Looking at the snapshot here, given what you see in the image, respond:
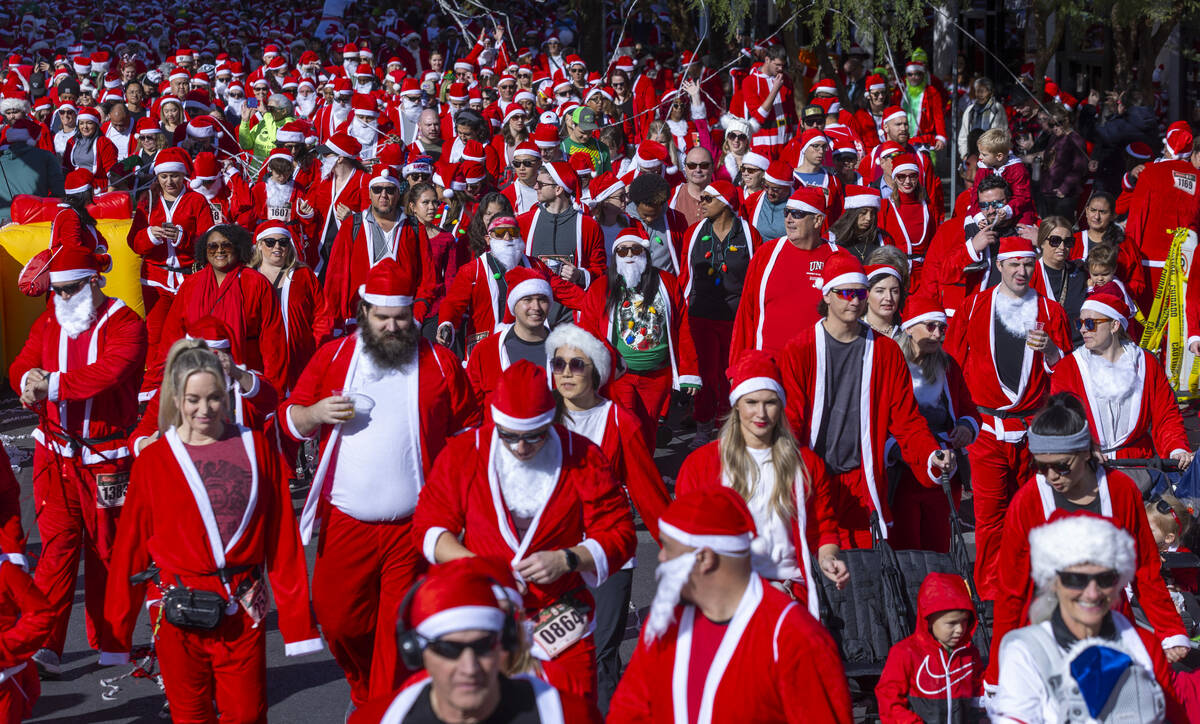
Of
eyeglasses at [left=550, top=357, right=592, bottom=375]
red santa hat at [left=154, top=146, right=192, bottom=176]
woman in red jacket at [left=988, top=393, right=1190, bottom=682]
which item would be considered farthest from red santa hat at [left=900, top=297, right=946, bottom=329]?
red santa hat at [left=154, top=146, right=192, bottom=176]

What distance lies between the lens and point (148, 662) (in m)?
7.28

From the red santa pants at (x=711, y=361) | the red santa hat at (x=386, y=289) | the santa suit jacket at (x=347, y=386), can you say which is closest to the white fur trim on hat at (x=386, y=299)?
the red santa hat at (x=386, y=289)

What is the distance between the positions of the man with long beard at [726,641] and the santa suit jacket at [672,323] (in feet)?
16.5

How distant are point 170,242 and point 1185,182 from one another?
24.2 feet

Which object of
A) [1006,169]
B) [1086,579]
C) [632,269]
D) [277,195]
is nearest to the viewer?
[1086,579]

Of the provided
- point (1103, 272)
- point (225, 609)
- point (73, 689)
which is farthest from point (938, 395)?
point (73, 689)

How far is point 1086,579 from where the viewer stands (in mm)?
4258

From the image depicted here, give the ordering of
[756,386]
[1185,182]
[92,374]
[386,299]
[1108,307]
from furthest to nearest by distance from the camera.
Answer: [1185,182] < [1108,307] < [92,374] < [386,299] < [756,386]

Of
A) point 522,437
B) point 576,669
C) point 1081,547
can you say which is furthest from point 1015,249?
point 1081,547

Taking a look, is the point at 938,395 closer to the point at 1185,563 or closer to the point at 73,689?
the point at 1185,563

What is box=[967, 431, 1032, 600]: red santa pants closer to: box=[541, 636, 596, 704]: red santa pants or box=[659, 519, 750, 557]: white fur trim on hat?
box=[541, 636, 596, 704]: red santa pants

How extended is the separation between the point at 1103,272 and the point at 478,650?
6918 mm

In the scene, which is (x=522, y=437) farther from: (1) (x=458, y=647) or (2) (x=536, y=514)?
(1) (x=458, y=647)

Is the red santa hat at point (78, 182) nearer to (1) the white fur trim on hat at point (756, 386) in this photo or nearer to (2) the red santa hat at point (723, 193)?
(2) the red santa hat at point (723, 193)
